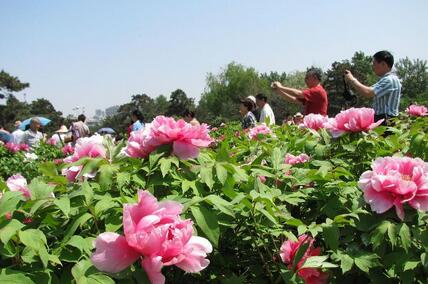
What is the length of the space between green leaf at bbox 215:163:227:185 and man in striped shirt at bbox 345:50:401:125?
319 cm

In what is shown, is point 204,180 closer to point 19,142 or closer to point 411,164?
point 411,164

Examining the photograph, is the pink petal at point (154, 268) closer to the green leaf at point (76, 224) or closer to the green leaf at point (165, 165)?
the green leaf at point (76, 224)

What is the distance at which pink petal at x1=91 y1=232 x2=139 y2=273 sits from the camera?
1.04 meters

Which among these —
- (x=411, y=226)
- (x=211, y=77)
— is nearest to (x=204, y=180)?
(x=411, y=226)

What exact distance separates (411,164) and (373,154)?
0.68 m

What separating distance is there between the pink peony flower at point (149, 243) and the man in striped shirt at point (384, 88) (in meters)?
3.67

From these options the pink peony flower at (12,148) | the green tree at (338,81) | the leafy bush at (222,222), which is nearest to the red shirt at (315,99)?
the leafy bush at (222,222)

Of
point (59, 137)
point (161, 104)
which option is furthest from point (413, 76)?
point (59, 137)

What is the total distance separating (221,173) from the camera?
1.52 m

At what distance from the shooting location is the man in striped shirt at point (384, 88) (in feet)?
14.5

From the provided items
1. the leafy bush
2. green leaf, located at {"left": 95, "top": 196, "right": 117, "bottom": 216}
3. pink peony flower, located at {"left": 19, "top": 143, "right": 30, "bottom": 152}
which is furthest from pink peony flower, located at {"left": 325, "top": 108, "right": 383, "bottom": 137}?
pink peony flower, located at {"left": 19, "top": 143, "right": 30, "bottom": 152}

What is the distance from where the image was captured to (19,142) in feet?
32.8

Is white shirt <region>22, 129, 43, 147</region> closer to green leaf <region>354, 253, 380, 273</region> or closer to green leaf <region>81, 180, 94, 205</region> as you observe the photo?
green leaf <region>81, 180, 94, 205</region>

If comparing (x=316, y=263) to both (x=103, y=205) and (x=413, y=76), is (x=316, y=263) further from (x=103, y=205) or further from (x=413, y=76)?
(x=413, y=76)
